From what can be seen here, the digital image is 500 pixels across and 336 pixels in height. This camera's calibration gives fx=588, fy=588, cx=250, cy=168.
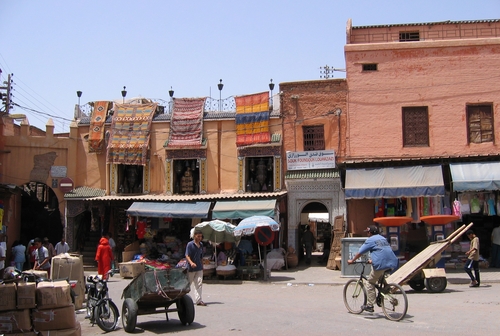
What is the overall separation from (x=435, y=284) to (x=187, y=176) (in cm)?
1283

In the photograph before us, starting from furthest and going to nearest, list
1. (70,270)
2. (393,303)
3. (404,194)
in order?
(404,194), (70,270), (393,303)

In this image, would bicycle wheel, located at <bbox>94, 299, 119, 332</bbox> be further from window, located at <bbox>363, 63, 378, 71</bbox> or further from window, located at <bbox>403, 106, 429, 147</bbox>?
window, located at <bbox>363, 63, 378, 71</bbox>

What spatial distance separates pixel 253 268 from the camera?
18266 mm

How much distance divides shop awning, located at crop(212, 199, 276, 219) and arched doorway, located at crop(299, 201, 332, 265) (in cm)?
258

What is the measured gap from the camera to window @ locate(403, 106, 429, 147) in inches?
862

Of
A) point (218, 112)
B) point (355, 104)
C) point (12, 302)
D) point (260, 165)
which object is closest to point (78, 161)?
point (218, 112)

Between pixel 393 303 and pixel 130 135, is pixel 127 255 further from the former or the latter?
pixel 393 303

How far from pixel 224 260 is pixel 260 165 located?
5.56 metres

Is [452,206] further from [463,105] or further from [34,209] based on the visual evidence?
[34,209]

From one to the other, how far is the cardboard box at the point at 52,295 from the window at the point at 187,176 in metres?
15.9

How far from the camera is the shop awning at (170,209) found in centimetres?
2202

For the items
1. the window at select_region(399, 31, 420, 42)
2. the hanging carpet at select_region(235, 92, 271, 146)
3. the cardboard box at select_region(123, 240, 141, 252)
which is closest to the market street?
the cardboard box at select_region(123, 240, 141, 252)

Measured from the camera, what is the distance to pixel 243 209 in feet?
69.8

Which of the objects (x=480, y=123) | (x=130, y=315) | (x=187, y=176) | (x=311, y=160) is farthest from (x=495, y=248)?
(x=130, y=315)
